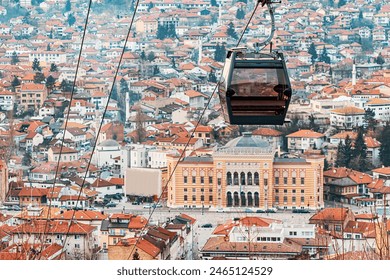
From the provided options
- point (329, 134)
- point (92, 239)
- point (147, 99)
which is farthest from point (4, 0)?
point (92, 239)

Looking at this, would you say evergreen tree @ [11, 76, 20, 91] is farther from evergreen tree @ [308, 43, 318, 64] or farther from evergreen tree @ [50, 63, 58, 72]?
evergreen tree @ [308, 43, 318, 64]

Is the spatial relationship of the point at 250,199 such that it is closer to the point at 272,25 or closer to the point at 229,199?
the point at 229,199

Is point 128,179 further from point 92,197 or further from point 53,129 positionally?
point 53,129

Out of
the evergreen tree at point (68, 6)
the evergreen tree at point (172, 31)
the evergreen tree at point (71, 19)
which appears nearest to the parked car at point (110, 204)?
the evergreen tree at point (172, 31)

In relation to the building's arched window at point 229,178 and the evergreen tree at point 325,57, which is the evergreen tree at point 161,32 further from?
the building's arched window at point 229,178

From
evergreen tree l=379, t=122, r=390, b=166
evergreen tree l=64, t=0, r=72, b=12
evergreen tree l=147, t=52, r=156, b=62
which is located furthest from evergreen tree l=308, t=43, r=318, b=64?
evergreen tree l=379, t=122, r=390, b=166
